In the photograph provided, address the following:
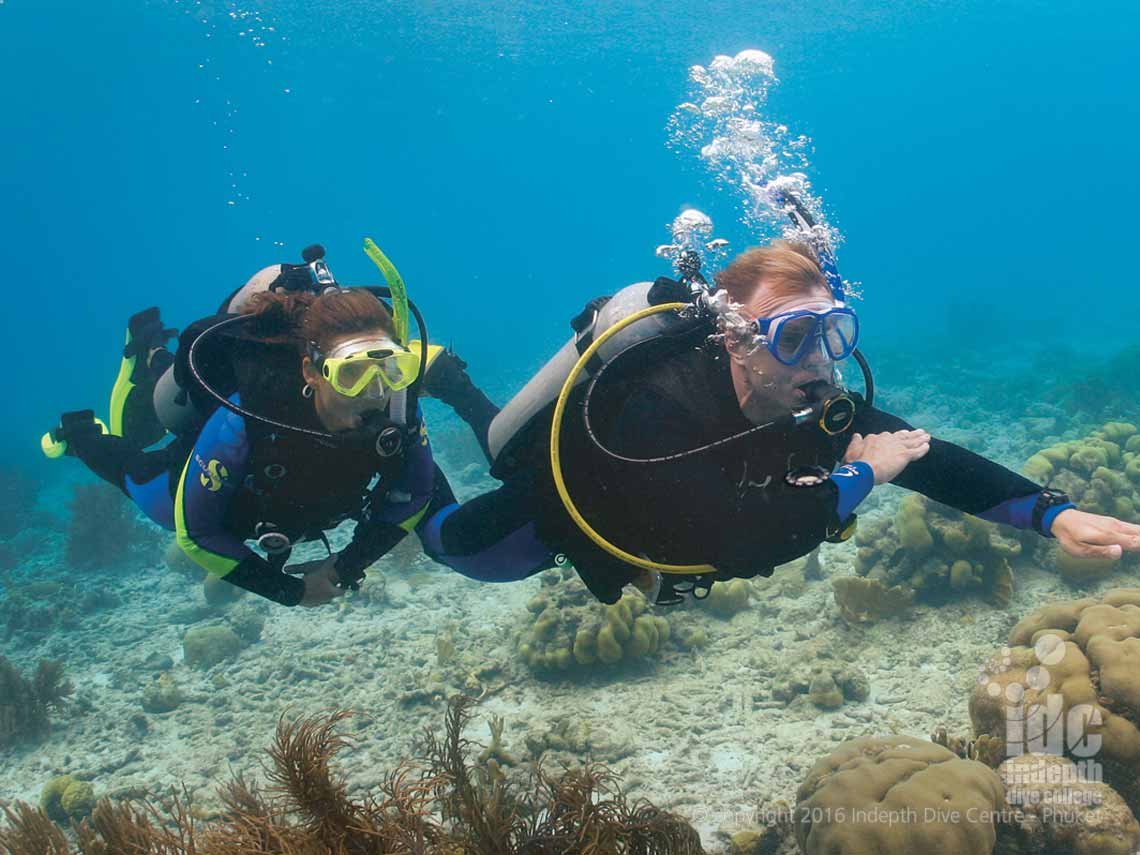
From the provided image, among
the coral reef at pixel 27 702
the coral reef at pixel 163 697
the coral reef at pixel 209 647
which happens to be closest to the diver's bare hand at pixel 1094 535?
the coral reef at pixel 163 697

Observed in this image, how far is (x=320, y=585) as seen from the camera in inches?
176

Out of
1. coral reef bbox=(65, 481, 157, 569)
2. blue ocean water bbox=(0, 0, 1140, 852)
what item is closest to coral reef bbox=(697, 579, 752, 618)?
blue ocean water bbox=(0, 0, 1140, 852)

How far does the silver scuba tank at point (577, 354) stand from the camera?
11.1ft

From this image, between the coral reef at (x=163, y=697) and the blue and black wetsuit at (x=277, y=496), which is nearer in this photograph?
the blue and black wetsuit at (x=277, y=496)

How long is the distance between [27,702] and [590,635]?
22.2 feet

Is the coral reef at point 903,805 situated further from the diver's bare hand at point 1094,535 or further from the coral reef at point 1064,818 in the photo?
the diver's bare hand at point 1094,535

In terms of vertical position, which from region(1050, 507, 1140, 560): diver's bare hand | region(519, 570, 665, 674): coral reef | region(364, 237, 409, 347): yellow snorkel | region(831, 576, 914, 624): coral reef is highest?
region(364, 237, 409, 347): yellow snorkel

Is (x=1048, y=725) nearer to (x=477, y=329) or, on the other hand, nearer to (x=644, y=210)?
(x=477, y=329)

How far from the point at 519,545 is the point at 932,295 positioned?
73061 mm

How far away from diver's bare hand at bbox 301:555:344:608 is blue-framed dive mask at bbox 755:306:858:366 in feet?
10.9

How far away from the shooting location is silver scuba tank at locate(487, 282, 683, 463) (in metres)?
3.40

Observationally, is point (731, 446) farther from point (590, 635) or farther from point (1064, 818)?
point (590, 635)

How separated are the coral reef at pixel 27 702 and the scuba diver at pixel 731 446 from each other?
7.78 m

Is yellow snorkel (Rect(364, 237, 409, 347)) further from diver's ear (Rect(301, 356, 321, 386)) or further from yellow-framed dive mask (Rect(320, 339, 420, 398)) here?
diver's ear (Rect(301, 356, 321, 386))
